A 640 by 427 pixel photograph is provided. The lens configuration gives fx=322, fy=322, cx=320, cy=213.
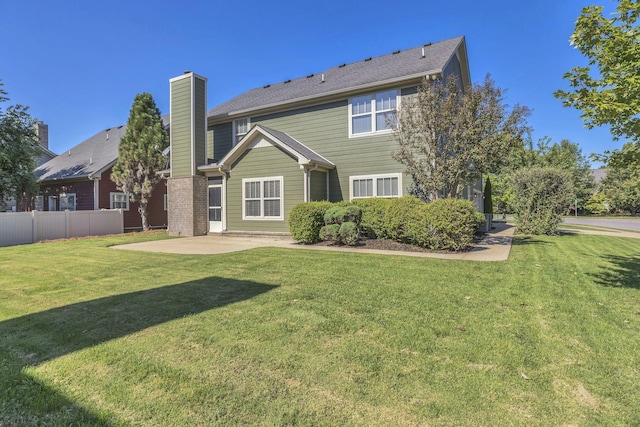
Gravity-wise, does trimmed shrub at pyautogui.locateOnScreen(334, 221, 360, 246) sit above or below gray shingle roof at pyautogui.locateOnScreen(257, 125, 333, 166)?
below

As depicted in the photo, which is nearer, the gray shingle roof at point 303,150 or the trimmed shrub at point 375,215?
the trimmed shrub at point 375,215

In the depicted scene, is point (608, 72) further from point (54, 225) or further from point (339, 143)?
point (54, 225)

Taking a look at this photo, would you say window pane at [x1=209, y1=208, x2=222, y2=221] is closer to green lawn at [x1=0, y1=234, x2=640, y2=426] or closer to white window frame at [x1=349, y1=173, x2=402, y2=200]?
white window frame at [x1=349, y1=173, x2=402, y2=200]

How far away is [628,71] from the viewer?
471cm

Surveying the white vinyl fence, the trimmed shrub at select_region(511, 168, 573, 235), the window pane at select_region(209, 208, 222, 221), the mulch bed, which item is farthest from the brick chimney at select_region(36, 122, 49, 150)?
the trimmed shrub at select_region(511, 168, 573, 235)

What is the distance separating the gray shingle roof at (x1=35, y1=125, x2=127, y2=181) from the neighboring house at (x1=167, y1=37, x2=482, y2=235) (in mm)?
6973

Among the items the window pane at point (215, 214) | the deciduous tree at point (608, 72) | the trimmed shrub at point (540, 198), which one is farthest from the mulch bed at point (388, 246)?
the trimmed shrub at point (540, 198)

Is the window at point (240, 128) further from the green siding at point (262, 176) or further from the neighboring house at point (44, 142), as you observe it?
the neighboring house at point (44, 142)

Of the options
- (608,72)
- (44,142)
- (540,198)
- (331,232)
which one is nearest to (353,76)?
(331,232)

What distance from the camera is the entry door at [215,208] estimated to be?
48.3ft

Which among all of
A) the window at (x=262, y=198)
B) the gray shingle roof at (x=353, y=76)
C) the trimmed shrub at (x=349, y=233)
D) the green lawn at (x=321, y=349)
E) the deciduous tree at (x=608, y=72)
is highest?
the gray shingle roof at (x=353, y=76)

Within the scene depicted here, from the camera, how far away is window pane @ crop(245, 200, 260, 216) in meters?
13.5

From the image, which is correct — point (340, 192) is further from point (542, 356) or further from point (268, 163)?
point (542, 356)

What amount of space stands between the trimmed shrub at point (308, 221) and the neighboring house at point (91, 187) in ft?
39.2
